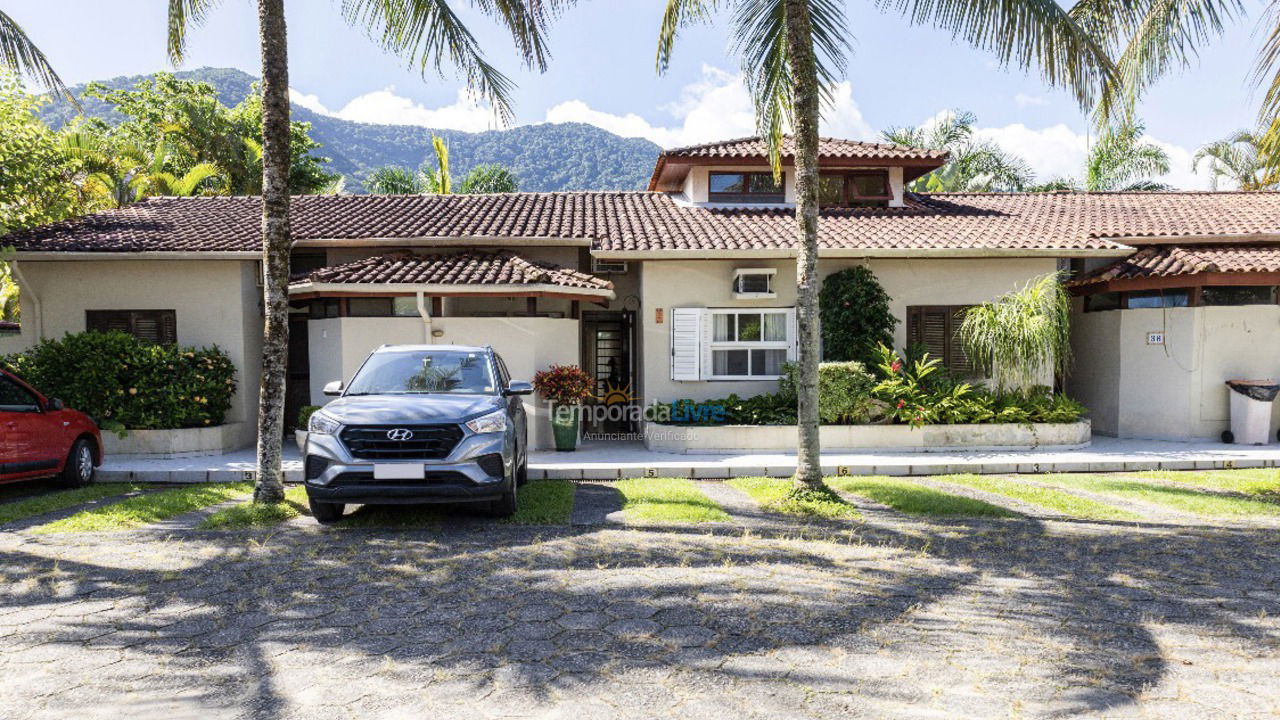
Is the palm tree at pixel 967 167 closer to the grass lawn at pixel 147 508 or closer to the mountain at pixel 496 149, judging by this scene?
the grass lawn at pixel 147 508

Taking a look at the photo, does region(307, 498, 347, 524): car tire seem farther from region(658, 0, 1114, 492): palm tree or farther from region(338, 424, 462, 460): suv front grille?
region(658, 0, 1114, 492): palm tree

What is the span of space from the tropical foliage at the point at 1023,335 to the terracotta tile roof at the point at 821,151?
4.11m

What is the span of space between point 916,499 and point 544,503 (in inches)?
162

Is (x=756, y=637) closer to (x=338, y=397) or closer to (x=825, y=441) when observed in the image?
(x=338, y=397)

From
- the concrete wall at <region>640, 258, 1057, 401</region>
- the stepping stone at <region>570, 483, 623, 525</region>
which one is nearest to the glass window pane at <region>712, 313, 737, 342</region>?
the concrete wall at <region>640, 258, 1057, 401</region>

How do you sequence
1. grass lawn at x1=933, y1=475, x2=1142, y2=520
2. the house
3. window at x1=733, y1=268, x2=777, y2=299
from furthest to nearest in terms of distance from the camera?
window at x1=733, y1=268, x2=777, y2=299 → the house → grass lawn at x1=933, y1=475, x2=1142, y2=520

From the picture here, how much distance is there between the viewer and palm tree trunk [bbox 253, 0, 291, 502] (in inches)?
292

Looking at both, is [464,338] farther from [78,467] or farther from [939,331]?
[939,331]

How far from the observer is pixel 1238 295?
12289 millimetres

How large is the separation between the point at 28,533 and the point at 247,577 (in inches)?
125

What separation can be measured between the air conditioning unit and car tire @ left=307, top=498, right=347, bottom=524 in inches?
293

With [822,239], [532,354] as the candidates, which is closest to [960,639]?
[532,354]

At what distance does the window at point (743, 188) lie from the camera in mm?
15352

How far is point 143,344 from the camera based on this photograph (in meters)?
11.9
